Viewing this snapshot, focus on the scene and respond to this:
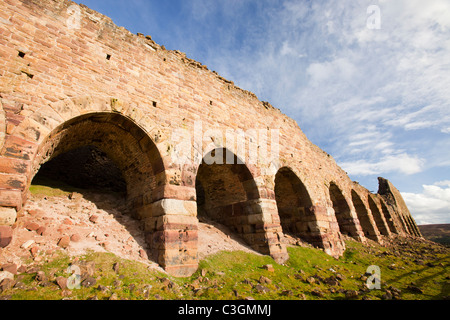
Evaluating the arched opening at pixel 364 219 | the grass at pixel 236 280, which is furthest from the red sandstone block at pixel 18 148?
the arched opening at pixel 364 219

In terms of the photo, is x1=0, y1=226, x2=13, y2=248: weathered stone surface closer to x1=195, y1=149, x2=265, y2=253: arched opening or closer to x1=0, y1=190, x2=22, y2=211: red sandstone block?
x1=0, y1=190, x2=22, y2=211: red sandstone block

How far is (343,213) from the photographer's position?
43.3 feet

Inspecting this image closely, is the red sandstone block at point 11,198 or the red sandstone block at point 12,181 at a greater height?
the red sandstone block at point 12,181

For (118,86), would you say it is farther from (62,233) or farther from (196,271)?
(196,271)

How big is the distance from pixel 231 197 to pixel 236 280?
3.55 metres

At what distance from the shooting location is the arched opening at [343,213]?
12.8 m

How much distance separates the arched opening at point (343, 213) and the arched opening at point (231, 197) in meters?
7.22

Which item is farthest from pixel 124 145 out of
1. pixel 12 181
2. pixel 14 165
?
pixel 12 181

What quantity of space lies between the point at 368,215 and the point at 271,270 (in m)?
13.3

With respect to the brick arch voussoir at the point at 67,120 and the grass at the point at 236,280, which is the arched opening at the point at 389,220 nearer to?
the grass at the point at 236,280

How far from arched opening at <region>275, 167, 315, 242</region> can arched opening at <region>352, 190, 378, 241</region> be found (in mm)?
7914

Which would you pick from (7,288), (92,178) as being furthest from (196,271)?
(92,178)

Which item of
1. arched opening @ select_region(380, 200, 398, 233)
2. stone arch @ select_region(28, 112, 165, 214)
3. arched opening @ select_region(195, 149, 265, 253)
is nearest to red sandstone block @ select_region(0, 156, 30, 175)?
stone arch @ select_region(28, 112, 165, 214)

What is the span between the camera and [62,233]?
421 cm
